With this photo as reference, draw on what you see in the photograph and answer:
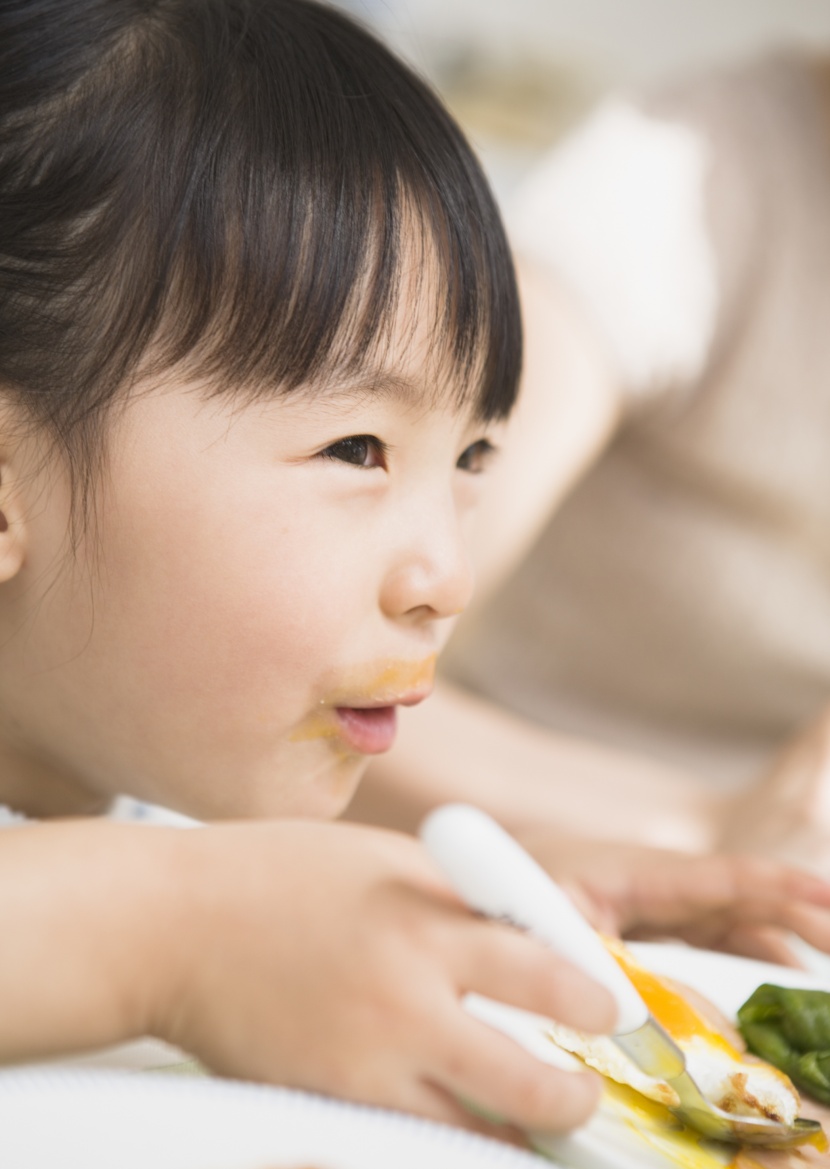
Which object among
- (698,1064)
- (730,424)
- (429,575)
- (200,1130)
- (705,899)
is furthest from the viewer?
(730,424)

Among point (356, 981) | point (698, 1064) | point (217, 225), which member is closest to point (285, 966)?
point (356, 981)

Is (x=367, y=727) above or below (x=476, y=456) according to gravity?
below

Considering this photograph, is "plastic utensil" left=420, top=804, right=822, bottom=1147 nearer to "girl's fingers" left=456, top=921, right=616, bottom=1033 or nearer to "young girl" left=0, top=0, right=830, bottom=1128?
"girl's fingers" left=456, top=921, right=616, bottom=1033

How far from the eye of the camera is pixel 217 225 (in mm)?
560

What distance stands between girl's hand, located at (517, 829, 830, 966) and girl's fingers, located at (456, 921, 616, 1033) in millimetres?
326

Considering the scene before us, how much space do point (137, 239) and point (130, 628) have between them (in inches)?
7.2

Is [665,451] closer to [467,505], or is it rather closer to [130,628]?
[467,505]

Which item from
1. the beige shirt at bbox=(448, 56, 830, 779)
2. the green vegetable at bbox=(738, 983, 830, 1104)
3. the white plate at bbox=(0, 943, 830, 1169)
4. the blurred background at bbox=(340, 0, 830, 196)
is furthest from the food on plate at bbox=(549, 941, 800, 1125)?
the blurred background at bbox=(340, 0, 830, 196)

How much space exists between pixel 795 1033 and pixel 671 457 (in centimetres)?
83

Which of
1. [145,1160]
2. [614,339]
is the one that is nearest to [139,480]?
[145,1160]

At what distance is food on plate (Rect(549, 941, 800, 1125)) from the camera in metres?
0.46

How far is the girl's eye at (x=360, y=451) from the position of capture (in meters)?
0.59

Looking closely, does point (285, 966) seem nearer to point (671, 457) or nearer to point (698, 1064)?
point (698, 1064)

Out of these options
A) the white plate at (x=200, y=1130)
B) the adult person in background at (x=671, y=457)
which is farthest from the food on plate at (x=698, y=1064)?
the adult person in background at (x=671, y=457)
